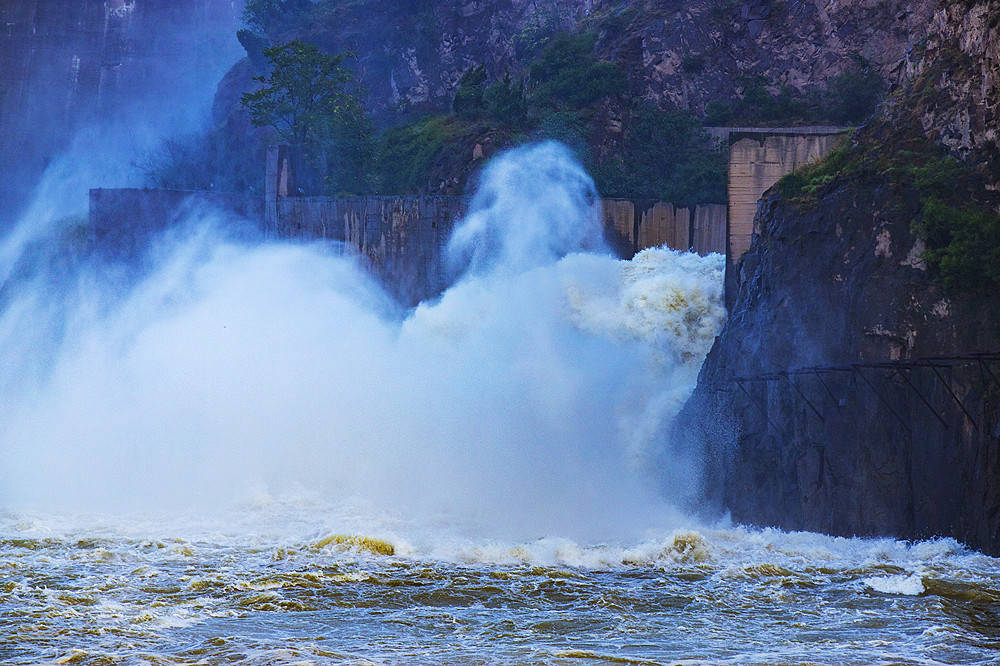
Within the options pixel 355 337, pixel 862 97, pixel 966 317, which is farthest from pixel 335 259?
pixel 966 317

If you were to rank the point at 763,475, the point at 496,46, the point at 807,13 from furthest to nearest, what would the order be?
the point at 496,46 < the point at 807,13 < the point at 763,475

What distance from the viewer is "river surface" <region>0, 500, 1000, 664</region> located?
53.8 ft

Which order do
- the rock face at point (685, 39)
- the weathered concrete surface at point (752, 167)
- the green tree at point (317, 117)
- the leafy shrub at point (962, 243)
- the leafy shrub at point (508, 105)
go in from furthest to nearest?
the green tree at point (317, 117), the leafy shrub at point (508, 105), the rock face at point (685, 39), the weathered concrete surface at point (752, 167), the leafy shrub at point (962, 243)

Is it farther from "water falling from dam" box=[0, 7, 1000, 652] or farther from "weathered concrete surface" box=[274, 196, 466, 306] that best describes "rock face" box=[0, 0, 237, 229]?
"weathered concrete surface" box=[274, 196, 466, 306]

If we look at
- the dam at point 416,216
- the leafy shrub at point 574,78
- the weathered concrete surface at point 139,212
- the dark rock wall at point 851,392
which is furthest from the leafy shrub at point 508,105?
the dark rock wall at point 851,392

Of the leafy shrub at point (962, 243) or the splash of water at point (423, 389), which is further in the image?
the splash of water at point (423, 389)

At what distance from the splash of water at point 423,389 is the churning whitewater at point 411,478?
0.10 m

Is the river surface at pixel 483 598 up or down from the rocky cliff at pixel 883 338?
down

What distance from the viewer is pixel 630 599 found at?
19.4 m

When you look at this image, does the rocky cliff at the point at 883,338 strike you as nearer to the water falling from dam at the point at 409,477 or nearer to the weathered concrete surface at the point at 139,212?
the water falling from dam at the point at 409,477

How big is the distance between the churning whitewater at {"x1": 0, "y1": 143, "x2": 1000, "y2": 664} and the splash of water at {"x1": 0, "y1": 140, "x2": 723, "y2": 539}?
0.10 m

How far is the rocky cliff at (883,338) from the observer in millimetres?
21375

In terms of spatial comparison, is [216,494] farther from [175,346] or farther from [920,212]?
[920,212]

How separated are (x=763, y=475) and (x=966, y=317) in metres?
5.42
